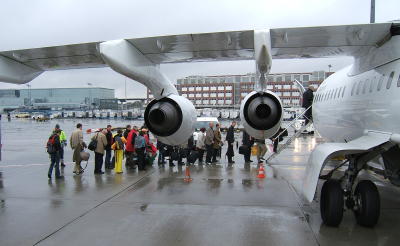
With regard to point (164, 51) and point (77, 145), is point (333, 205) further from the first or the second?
point (77, 145)

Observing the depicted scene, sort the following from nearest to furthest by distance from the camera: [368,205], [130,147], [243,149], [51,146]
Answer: [368,205] < [51,146] < [130,147] < [243,149]

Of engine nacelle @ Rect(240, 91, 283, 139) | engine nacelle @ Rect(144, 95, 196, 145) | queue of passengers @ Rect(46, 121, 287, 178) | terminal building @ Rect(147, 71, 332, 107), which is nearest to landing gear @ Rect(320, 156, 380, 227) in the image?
engine nacelle @ Rect(240, 91, 283, 139)

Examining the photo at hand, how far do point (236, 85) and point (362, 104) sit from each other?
53.8 metres

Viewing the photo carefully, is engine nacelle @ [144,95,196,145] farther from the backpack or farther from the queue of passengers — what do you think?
the backpack

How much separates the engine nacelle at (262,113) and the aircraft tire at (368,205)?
1816 mm

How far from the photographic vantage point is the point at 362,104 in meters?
5.90

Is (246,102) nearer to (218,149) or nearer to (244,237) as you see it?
(244,237)

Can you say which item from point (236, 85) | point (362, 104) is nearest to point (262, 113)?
point (362, 104)

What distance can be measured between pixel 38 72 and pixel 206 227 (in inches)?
197

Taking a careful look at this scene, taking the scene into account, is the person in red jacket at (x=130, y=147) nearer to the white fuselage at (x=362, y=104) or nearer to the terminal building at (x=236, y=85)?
the white fuselage at (x=362, y=104)

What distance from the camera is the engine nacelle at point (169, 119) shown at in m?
5.88

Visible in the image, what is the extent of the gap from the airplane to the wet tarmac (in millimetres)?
674

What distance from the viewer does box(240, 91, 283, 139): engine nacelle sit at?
597 centimetres

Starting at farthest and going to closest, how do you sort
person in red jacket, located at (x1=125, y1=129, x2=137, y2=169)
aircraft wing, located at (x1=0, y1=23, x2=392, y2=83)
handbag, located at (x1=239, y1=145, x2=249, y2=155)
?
handbag, located at (x1=239, y1=145, x2=249, y2=155) → person in red jacket, located at (x1=125, y1=129, x2=137, y2=169) → aircraft wing, located at (x1=0, y1=23, x2=392, y2=83)
